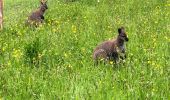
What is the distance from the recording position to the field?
24.9 ft

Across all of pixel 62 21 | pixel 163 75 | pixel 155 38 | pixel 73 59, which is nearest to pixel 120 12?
pixel 62 21

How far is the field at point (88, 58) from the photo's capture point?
759 cm

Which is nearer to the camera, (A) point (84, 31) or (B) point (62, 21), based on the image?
(A) point (84, 31)

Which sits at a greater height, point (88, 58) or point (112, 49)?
point (112, 49)

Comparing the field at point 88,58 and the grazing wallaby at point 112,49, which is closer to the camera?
the field at point 88,58

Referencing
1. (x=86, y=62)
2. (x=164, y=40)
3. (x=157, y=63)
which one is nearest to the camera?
(x=157, y=63)

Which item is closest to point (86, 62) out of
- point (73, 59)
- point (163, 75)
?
point (73, 59)

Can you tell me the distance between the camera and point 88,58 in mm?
11008

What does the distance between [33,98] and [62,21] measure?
418 inches

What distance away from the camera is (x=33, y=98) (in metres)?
7.61

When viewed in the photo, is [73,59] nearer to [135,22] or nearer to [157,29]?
[157,29]

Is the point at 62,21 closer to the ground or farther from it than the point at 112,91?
closer to the ground

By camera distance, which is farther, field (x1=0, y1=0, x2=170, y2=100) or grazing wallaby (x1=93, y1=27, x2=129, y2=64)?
grazing wallaby (x1=93, y1=27, x2=129, y2=64)

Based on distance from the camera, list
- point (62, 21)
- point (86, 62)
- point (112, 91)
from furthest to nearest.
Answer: point (62, 21) → point (86, 62) → point (112, 91)
